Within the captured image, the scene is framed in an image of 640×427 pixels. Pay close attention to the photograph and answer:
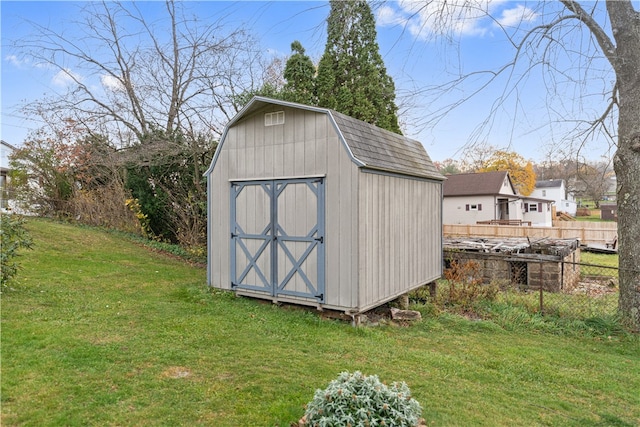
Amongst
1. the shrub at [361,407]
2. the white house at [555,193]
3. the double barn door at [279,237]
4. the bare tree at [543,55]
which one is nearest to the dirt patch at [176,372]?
the shrub at [361,407]

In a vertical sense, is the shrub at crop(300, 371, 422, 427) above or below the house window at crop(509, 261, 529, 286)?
above

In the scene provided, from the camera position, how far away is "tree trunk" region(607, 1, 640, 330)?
5.64 metres

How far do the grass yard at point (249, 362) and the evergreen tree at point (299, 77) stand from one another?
692 centimetres

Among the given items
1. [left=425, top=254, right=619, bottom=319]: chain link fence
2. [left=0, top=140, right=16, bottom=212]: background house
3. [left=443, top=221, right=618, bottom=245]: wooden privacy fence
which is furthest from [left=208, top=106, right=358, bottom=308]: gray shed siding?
[left=443, top=221, right=618, bottom=245]: wooden privacy fence

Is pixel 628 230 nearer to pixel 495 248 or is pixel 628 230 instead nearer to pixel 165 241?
pixel 495 248

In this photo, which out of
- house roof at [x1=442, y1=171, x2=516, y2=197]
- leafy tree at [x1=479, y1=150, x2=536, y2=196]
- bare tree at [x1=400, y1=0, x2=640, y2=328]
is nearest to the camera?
bare tree at [x1=400, y1=0, x2=640, y2=328]

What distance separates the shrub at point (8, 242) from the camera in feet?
17.8

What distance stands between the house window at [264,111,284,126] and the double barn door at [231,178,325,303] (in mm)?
919

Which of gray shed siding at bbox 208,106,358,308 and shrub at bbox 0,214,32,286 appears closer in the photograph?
gray shed siding at bbox 208,106,358,308

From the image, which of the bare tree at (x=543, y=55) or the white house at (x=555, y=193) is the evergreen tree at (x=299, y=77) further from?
the white house at (x=555, y=193)

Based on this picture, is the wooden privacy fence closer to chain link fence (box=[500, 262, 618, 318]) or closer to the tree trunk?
chain link fence (box=[500, 262, 618, 318])

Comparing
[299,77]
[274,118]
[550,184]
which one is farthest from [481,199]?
[274,118]

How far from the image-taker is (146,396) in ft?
9.67

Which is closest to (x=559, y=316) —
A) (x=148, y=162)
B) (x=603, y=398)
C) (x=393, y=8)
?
(x=603, y=398)
